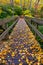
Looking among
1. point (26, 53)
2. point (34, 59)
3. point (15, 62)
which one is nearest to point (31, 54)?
point (26, 53)

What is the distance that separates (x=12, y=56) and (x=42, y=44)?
1787 millimetres

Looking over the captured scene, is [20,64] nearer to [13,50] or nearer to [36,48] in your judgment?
[13,50]

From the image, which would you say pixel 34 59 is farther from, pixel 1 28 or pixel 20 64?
pixel 1 28

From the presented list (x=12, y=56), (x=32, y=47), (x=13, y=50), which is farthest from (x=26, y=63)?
(x=32, y=47)

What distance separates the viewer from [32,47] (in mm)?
8156

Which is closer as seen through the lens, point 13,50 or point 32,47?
point 13,50

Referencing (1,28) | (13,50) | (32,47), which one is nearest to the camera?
(13,50)

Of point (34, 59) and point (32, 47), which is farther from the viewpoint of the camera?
point (32, 47)

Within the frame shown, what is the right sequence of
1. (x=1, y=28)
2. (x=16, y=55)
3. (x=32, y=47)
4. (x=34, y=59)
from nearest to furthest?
(x=34, y=59) → (x=16, y=55) → (x=32, y=47) → (x=1, y=28)

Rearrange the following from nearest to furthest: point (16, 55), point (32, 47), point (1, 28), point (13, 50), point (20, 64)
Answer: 1. point (20, 64)
2. point (16, 55)
3. point (13, 50)
4. point (32, 47)
5. point (1, 28)

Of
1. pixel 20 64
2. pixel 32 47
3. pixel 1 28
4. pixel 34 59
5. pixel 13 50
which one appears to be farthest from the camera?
pixel 1 28

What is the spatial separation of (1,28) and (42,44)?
3990 millimetres

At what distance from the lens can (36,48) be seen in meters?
8.05

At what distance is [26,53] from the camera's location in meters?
7.14
